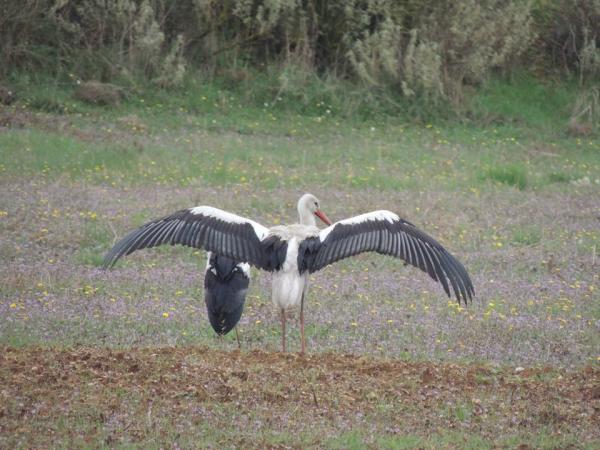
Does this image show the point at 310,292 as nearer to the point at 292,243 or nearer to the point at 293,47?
the point at 292,243

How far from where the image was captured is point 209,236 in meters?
7.75

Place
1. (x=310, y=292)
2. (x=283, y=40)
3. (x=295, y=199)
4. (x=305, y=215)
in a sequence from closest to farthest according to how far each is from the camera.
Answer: (x=305, y=215) → (x=310, y=292) → (x=295, y=199) → (x=283, y=40)

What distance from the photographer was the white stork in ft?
25.3

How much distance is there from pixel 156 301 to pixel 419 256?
8.34 ft

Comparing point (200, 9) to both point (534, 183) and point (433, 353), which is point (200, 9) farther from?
point (433, 353)

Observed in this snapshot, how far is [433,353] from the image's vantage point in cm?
804

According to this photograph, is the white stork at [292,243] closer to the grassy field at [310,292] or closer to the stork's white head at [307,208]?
the grassy field at [310,292]

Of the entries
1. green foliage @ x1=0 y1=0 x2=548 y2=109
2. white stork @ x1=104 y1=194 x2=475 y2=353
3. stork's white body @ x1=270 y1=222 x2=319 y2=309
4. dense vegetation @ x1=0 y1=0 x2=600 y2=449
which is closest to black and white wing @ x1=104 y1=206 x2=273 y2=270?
white stork @ x1=104 y1=194 x2=475 y2=353

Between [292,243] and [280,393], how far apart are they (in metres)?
1.74

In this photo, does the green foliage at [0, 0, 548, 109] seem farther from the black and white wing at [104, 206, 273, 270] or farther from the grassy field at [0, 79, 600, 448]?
the black and white wing at [104, 206, 273, 270]

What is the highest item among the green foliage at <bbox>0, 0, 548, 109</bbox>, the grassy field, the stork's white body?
the green foliage at <bbox>0, 0, 548, 109</bbox>

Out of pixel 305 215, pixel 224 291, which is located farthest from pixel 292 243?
pixel 305 215

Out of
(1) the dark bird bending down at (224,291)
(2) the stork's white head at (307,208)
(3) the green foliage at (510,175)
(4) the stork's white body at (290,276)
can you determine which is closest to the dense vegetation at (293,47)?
(3) the green foliage at (510,175)

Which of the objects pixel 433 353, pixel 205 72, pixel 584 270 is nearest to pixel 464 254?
pixel 584 270
